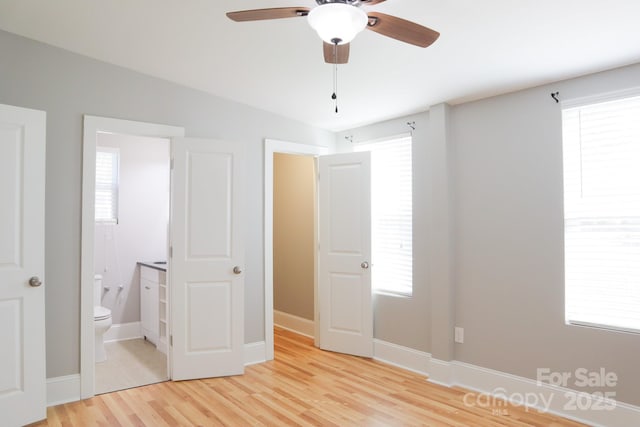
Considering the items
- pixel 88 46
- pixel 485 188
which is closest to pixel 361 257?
pixel 485 188

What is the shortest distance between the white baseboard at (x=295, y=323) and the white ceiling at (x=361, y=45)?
285 centimetres

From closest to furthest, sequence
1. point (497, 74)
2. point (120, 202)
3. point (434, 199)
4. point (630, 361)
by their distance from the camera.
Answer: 1. point (630, 361)
2. point (497, 74)
3. point (434, 199)
4. point (120, 202)

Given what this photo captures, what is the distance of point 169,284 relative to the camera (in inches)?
148

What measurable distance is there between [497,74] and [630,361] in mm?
2180

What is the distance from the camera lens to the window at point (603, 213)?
2812mm

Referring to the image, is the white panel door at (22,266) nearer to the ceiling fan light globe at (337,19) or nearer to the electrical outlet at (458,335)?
the ceiling fan light globe at (337,19)

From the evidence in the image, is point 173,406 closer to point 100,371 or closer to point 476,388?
Result: point 100,371

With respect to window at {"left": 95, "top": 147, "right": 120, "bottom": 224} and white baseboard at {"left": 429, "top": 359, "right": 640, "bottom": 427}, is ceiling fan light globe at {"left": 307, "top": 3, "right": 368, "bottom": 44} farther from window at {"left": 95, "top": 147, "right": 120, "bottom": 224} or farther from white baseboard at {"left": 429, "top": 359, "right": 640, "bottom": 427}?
window at {"left": 95, "top": 147, "right": 120, "bottom": 224}

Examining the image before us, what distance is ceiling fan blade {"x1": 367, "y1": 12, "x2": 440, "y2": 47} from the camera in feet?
5.99

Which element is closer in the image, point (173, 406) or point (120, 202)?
point (173, 406)

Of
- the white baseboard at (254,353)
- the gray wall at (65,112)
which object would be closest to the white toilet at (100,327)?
the gray wall at (65,112)

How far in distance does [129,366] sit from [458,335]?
3.11m

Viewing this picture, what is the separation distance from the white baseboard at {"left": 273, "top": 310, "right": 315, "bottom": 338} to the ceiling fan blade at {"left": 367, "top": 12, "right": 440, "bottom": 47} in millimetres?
3960

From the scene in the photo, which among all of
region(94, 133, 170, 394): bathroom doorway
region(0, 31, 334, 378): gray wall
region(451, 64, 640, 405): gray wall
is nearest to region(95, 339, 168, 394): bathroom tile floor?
region(94, 133, 170, 394): bathroom doorway
